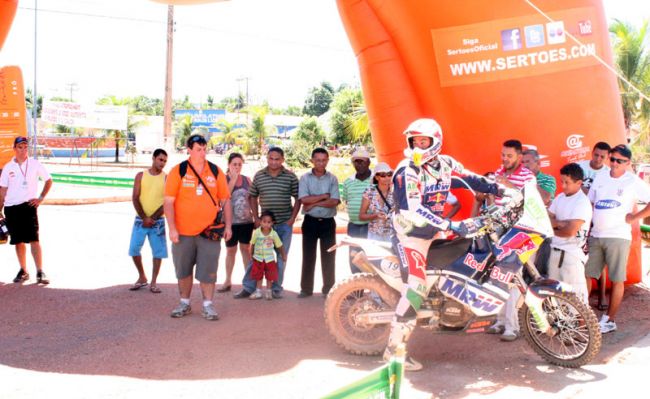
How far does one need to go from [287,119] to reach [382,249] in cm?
6805

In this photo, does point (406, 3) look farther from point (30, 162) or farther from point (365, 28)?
point (30, 162)

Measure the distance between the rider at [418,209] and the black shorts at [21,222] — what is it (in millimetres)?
5122

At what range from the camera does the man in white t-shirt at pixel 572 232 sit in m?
5.82

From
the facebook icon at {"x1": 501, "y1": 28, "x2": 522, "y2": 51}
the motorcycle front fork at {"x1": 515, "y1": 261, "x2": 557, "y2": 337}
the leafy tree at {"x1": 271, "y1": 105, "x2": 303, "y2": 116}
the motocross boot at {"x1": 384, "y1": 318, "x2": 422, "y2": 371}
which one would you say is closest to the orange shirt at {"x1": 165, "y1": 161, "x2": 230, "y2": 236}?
the motocross boot at {"x1": 384, "y1": 318, "x2": 422, "y2": 371}

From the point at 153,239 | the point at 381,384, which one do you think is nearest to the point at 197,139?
the point at 153,239

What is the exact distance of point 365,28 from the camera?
26.9ft

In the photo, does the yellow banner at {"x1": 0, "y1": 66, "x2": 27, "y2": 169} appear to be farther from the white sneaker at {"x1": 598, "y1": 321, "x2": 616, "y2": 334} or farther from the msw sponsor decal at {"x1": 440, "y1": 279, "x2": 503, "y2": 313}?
the white sneaker at {"x1": 598, "y1": 321, "x2": 616, "y2": 334}

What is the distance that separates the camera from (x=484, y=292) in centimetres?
517

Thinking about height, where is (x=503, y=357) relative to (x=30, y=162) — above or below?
below

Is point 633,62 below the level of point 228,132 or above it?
above

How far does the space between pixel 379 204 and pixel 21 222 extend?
4.51 m

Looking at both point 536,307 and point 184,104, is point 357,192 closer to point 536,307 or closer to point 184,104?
point 536,307

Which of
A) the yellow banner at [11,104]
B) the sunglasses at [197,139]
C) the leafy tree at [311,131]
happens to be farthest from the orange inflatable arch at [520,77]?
the leafy tree at [311,131]

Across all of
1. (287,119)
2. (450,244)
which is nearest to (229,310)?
(450,244)
